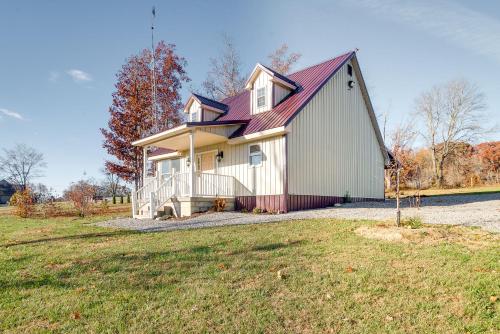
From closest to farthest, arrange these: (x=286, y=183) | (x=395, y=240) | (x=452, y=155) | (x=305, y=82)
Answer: (x=395, y=240), (x=286, y=183), (x=305, y=82), (x=452, y=155)

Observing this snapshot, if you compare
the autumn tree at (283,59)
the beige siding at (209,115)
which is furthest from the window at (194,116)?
the autumn tree at (283,59)

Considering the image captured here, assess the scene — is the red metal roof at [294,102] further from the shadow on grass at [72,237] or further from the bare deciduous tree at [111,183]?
the bare deciduous tree at [111,183]

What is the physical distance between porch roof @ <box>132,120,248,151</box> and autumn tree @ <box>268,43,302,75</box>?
16.8 meters

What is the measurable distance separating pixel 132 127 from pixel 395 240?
23454 millimetres

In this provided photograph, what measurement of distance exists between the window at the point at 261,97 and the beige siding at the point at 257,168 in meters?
2.19

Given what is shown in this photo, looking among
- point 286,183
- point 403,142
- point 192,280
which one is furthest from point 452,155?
point 192,280

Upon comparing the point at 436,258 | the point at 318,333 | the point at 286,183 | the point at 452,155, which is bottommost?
the point at 318,333

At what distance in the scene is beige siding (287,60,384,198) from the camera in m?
13.7

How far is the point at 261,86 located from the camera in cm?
1550

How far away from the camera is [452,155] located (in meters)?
35.5

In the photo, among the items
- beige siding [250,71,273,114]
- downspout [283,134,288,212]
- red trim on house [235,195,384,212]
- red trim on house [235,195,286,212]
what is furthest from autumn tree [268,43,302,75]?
downspout [283,134,288,212]

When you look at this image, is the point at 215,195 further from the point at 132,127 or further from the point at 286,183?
the point at 132,127

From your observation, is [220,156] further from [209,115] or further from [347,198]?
[347,198]

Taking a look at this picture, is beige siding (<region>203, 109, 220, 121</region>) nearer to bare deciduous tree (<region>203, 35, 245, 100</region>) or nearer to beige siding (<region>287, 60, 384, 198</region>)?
beige siding (<region>287, 60, 384, 198</region>)
